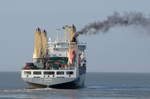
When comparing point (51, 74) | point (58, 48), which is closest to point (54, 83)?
point (51, 74)

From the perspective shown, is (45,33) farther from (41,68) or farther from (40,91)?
(40,91)

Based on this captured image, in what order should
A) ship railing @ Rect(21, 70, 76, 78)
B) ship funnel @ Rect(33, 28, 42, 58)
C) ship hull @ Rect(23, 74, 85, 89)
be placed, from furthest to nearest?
ship funnel @ Rect(33, 28, 42, 58) < ship railing @ Rect(21, 70, 76, 78) < ship hull @ Rect(23, 74, 85, 89)

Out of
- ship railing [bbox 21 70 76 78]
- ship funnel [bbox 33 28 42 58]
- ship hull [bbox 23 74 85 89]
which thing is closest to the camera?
ship hull [bbox 23 74 85 89]

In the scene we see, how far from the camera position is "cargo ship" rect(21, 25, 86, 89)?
13075cm

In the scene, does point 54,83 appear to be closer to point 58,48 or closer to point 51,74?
point 51,74

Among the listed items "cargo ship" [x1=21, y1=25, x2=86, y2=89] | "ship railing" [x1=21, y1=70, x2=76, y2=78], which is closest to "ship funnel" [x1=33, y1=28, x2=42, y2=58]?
"cargo ship" [x1=21, y1=25, x2=86, y2=89]

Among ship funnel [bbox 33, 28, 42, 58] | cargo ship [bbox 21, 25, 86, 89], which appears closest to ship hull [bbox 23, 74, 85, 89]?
cargo ship [bbox 21, 25, 86, 89]

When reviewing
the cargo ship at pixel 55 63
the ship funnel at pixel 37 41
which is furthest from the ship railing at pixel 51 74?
the ship funnel at pixel 37 41

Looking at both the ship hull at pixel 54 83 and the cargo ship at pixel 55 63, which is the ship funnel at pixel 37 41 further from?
the ship hull at pixel 54 83

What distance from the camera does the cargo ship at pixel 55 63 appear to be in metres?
131

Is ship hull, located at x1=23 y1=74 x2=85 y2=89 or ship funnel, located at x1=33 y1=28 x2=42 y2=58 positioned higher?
ship funnel, located at x1=33 y1=28 x2=42 y2=58

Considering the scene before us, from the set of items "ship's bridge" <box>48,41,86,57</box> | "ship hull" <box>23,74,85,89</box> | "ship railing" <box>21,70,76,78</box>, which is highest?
"ship's bridge" <box>48,41,86,57</box>

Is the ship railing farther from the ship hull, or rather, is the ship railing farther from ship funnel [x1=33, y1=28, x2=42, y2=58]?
ship funnel [x1=33, y1=28, x2=42, y2=58]

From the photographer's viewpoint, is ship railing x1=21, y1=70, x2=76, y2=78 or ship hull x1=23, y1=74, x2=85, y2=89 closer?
ship hull x1=23, y1=74, x2=85, y2=89
